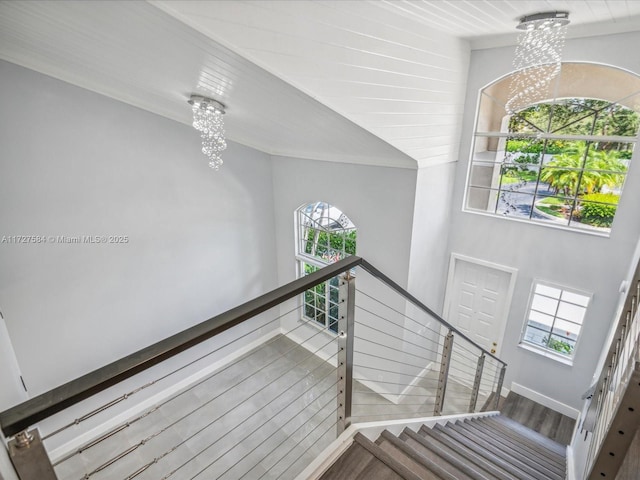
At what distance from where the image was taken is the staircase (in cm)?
147

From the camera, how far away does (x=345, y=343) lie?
5.10 ft

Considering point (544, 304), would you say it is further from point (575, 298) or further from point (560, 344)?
point (560, 344)

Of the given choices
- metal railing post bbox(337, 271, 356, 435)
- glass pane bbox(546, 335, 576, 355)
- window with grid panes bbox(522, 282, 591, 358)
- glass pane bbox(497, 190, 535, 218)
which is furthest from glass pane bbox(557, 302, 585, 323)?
metal railing post bbox(337, 271, 356, 435)

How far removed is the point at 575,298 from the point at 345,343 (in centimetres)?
398

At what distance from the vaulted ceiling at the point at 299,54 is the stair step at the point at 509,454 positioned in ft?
8.60

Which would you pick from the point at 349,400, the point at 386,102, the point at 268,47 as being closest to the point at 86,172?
the point at 268,47

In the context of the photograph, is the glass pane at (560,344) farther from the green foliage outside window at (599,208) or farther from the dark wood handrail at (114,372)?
the dark wood handrail at (114,372)

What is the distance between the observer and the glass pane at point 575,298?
4055 millimetres

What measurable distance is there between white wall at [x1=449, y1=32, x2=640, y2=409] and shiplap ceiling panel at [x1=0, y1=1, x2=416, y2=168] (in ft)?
5.19

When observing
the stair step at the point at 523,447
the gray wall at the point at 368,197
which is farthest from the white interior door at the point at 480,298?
the stair step at the point at 523,447

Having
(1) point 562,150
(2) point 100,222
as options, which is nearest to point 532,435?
(1) point 562,150

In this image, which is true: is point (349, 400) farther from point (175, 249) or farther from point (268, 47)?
point (175, 249)

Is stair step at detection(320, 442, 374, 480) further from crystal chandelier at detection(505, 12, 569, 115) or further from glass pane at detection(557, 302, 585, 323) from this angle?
glass pane at detection(557, 302, 585, 323)

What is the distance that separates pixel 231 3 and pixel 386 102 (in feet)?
4.75
